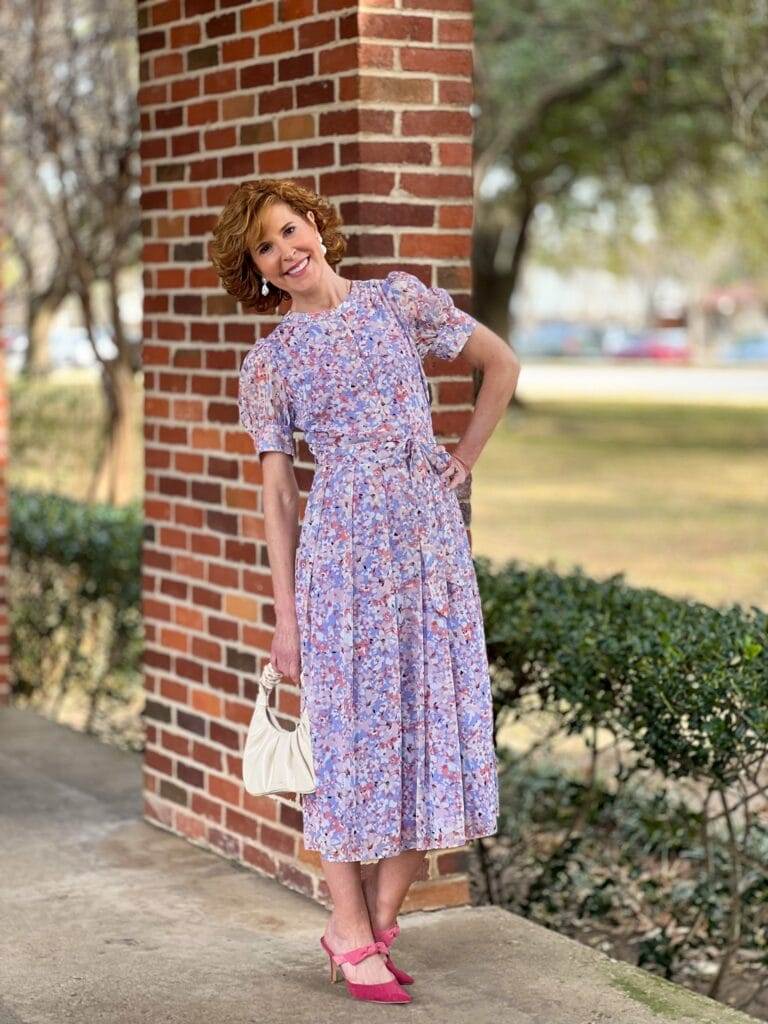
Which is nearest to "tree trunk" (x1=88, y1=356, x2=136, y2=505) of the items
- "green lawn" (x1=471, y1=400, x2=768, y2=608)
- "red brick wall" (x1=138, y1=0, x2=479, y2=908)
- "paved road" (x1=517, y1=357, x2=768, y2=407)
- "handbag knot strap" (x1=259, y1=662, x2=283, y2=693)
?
"green lawn" (x1=471, y1=400, x2=768, y2=608)

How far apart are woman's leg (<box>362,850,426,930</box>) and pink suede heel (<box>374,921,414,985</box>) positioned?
1 cm

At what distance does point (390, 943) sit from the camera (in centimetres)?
393

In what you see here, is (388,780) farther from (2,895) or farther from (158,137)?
(158,137)

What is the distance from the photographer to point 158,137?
16.9 ft

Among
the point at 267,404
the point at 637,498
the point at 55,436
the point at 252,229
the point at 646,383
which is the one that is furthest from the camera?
the point at 646,383

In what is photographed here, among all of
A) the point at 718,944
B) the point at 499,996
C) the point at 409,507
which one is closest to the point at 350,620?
the point at 409,507

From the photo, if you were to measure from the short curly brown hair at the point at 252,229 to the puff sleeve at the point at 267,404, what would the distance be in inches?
5.4

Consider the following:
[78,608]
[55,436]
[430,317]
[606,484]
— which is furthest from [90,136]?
[606,484]

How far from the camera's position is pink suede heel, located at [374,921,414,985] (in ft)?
12.6

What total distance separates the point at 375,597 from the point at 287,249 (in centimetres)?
74

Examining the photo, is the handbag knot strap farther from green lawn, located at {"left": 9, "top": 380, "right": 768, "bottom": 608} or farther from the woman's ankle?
green lawn, located at {"left": 9, "top": 380, "right": 768, "bottom": 608}

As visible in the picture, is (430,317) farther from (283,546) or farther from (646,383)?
(646,383)

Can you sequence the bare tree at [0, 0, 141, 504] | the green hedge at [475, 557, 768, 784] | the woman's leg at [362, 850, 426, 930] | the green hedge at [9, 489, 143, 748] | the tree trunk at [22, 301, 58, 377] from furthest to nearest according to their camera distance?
the tree trunk at [22, 301, 58, 377]
the bare tree at [0, 0, 141, 504]
the green hedge at [9, 489, 143, 748]
the green hedge at [475, 557, 768, 784]
the woman's leg at [362, 850, 426, 930]

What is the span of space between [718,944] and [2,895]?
1.96 m
